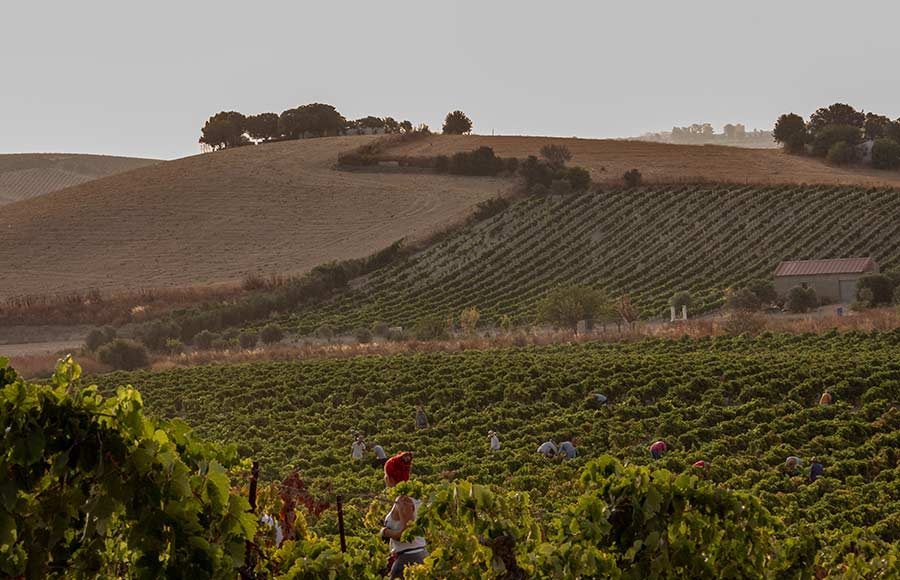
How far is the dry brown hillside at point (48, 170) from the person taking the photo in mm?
143250

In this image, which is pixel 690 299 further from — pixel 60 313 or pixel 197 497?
pixel 197 497

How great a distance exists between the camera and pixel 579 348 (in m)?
45.4

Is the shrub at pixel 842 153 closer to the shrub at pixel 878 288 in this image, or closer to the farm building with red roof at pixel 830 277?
the farm building with red roof at pixel 830 277

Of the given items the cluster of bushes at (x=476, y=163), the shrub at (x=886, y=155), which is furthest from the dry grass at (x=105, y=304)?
the shrub at (x=886, y=155)

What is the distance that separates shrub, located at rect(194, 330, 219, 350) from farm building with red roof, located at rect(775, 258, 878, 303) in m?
22.8

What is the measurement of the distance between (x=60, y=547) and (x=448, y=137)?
10408 cm

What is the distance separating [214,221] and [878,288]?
43478mm

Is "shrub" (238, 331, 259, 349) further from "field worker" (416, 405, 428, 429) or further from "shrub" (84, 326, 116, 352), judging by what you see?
"field worker" (416, 405, 428, 429)

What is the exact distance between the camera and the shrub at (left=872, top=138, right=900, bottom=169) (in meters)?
94.9

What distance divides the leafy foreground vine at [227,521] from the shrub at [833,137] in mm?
94740

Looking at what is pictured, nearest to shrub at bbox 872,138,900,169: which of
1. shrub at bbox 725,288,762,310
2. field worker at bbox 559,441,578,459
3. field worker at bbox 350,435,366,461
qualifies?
shrub at bbox 725,288,762,310

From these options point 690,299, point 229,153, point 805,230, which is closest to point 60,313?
point 690,299

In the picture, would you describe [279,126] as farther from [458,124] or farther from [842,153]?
[842,153]

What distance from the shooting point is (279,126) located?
127000mm
